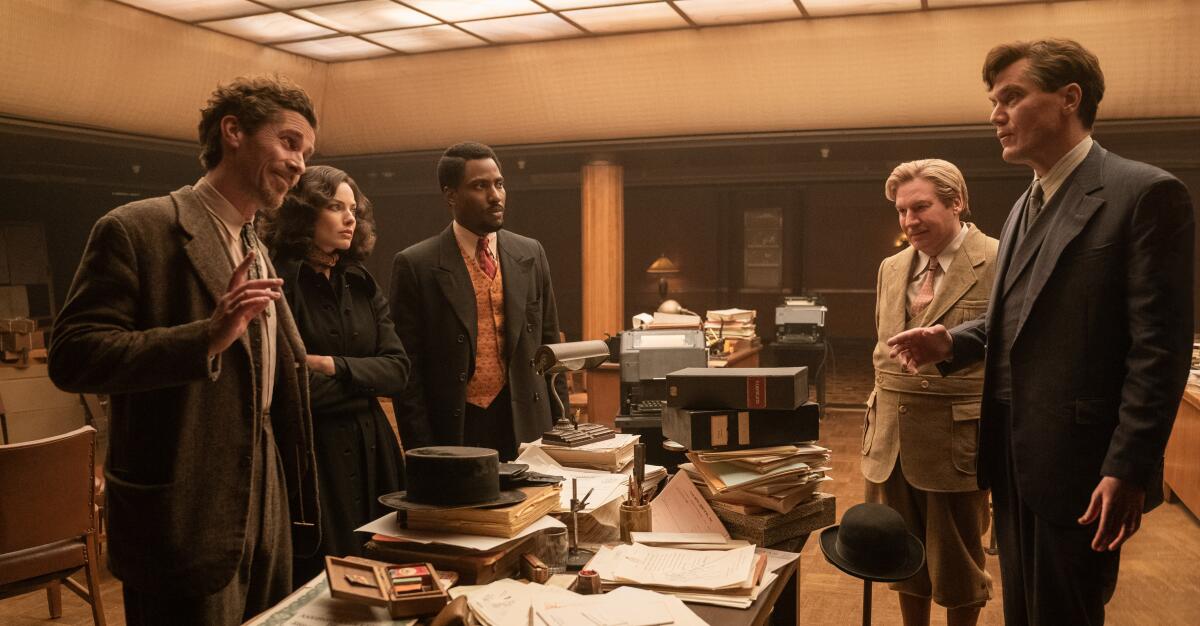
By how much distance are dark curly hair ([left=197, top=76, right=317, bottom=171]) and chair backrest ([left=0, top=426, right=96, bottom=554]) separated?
187 centimetres

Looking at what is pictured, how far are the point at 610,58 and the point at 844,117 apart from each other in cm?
190

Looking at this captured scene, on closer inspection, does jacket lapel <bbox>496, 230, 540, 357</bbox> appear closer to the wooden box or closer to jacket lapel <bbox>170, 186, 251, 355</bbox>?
jacket lapel <bbox>170, 186, 251, 355</bbox>

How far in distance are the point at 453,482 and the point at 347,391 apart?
0.88 metres

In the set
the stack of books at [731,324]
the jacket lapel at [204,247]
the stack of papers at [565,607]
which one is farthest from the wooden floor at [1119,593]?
the jacket lapel at [204,247]

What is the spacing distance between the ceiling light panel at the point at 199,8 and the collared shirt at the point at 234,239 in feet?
16.7

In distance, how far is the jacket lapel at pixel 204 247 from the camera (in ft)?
5.81

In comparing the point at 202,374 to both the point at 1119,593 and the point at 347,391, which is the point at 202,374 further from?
the point at 1119,593

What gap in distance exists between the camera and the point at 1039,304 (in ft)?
6.27

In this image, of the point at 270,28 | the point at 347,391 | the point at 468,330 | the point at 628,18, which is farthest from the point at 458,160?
the point at 270,28

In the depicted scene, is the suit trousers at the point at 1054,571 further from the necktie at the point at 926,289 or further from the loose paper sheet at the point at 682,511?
the necktie at the point at 926,289

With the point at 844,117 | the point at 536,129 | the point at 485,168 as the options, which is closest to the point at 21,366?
the point at 536,129

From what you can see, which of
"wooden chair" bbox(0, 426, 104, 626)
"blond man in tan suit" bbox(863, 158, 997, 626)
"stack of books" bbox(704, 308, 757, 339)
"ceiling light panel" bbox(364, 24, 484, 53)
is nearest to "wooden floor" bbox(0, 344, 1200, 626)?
"wooden chair" bbox(0, 426, 104, 626)

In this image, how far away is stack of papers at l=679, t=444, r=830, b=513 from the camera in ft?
6.77

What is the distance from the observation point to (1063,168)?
1.98 meters
